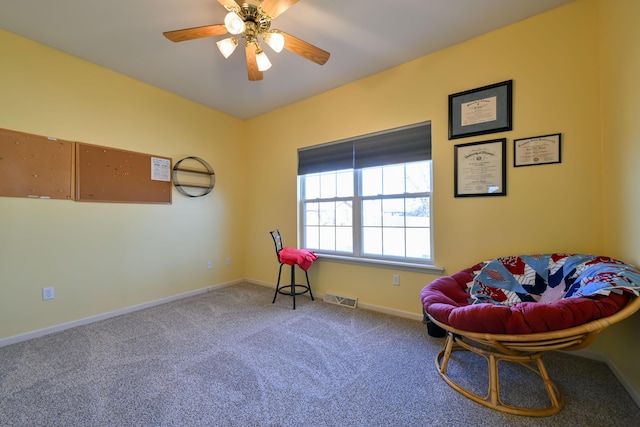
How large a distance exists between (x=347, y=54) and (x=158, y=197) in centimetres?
277

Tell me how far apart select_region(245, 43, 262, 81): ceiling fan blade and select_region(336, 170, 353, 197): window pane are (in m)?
1.51

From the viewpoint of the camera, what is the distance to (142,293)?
312cm

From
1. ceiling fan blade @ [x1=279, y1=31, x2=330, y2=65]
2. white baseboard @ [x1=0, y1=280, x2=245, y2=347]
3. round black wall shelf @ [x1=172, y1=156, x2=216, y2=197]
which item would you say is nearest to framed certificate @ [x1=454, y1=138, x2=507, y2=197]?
ceiling fan blade @ [x1=279, y1=31, x2=330, y2=65]

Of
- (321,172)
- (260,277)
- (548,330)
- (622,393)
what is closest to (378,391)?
(548,330)

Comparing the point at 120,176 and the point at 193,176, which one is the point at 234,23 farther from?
the point at 193,176

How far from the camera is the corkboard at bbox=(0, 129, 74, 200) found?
7.45ft

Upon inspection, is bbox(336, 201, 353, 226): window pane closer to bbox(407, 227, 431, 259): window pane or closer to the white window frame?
the white window frame

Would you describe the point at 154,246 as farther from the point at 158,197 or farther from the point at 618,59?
the point at 618,59

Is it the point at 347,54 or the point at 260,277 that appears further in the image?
the point at 260,277

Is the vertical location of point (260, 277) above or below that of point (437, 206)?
below

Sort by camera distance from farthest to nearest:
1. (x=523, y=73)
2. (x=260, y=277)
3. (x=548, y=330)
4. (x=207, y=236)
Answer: (x=260, y=277), (x=207, y=236), (x=523, y=73), (x=548, y=330)

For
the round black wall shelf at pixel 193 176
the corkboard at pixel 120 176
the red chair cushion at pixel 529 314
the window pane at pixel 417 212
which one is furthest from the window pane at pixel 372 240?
the corkboard at pixel 120 176

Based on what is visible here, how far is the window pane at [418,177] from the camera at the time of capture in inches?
108

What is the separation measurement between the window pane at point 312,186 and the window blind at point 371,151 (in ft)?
0.42
